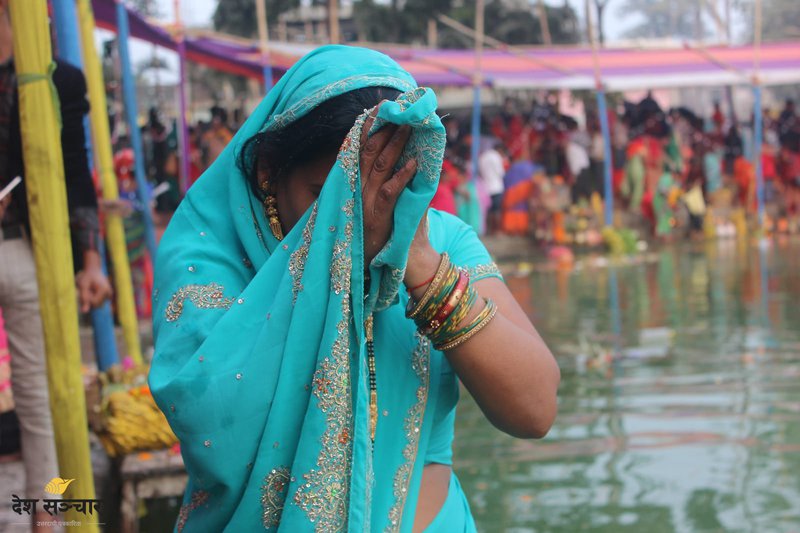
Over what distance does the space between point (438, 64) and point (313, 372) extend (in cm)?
1325

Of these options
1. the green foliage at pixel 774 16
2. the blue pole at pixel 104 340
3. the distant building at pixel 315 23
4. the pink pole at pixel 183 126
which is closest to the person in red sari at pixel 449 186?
the pink pole at pixel 183 126

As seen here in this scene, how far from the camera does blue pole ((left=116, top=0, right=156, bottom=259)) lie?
206 inches

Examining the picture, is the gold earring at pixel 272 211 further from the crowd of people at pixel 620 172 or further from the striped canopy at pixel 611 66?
the crowd of people at pixel 620 172

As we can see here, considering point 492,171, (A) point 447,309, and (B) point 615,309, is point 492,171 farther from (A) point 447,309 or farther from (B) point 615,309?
(A) point 447,309

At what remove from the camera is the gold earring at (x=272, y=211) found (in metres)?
1.61

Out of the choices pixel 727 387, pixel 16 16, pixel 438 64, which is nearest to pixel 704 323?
pixel 727 387

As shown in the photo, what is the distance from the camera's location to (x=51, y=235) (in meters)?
2.32

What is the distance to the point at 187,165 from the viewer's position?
909cm

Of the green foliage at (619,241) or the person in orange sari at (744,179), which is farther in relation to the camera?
the person in orange sari at (744,179)

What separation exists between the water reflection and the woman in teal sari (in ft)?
7.35

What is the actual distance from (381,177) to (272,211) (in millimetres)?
309

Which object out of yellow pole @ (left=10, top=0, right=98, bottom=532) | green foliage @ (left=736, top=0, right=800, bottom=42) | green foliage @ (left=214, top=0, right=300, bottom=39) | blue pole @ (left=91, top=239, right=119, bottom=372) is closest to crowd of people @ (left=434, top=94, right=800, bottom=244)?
green foliage @ (left=214, top=0, right=300, bottom=39)

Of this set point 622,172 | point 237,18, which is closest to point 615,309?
point 622,172

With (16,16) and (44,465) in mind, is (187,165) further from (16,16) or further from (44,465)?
(16,16)
